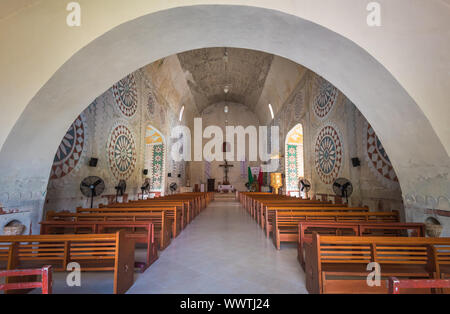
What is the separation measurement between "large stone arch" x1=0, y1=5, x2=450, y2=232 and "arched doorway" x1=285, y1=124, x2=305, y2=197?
833cm

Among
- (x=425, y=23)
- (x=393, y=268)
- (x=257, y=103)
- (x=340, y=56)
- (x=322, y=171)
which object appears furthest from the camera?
(x=257, y=103)

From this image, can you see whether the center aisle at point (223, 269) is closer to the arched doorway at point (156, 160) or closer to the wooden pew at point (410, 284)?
the wooden pew at point (410, 284)

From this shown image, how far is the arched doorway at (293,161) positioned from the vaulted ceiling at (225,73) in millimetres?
3936

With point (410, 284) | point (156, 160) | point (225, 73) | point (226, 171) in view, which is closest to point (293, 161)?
point (225, 73)

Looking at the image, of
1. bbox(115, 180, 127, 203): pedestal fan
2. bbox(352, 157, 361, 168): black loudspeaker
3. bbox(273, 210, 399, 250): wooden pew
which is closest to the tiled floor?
bbox(273, 210, 399, 250): wooden pew

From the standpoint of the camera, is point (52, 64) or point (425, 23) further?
point (52, 64)

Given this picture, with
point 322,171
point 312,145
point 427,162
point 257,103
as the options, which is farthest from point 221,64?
point 427,162

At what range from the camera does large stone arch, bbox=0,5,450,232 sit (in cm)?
319

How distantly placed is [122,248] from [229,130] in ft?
61.5

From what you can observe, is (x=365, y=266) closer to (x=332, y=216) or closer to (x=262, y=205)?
(x=332, y=216)

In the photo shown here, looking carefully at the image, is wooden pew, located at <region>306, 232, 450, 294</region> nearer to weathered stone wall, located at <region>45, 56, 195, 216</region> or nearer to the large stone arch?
the large stone arch
